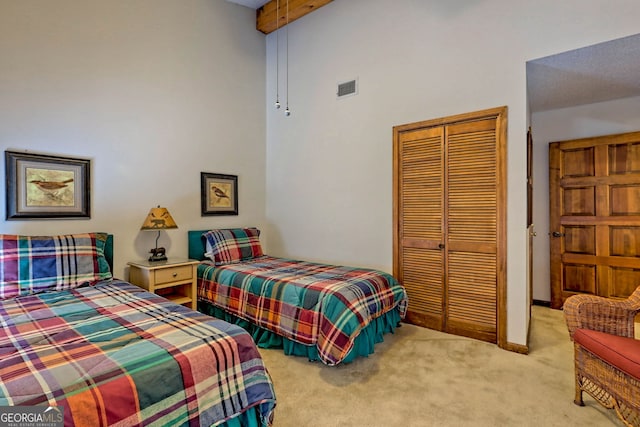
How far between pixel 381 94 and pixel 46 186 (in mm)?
3340

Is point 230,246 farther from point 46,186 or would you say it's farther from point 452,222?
point 452,222

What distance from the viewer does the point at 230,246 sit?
12.4ft

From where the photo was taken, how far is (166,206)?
3.70 meters

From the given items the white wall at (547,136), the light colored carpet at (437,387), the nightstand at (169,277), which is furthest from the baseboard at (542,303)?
the nightstand at (169,277)

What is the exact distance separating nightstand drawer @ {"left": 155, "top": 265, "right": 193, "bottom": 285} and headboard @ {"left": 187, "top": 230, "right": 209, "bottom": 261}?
544 millimetres

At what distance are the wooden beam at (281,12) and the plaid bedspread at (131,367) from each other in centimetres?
388

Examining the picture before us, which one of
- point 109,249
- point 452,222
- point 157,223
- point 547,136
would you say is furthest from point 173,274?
point 547,136

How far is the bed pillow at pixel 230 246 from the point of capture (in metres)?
3.67

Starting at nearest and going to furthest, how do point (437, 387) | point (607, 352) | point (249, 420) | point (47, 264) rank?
point (249, 420) → point (607, 352) → point (437, 387) → point (47, 264)

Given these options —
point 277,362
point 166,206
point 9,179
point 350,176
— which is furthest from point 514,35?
point 9,179

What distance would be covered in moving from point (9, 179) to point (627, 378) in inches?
170

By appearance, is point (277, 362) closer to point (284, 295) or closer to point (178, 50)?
point (284, 295)

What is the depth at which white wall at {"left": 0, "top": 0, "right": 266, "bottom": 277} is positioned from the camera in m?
2.80

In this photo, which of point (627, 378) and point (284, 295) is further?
point (284, 295)
